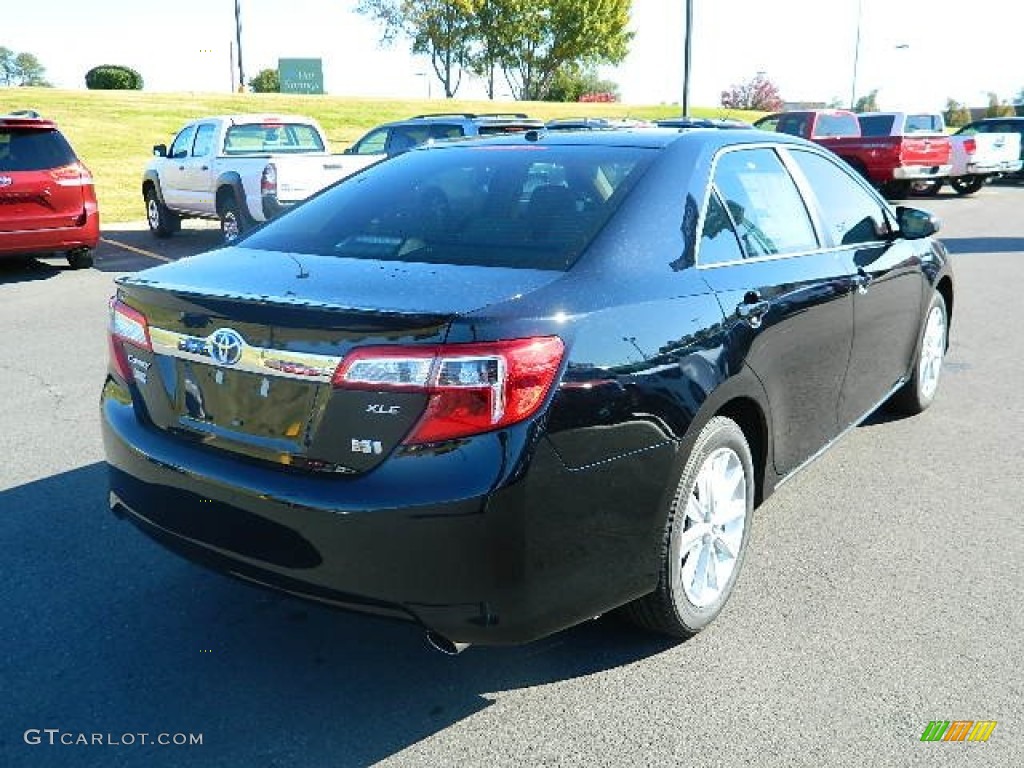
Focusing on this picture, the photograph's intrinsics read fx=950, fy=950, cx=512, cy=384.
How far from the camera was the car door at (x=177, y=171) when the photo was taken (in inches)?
550

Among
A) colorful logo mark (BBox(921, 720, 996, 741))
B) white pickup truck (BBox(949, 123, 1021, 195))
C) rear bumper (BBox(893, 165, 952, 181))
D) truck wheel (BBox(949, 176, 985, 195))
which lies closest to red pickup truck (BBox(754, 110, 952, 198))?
rear bumper (BBox(893, 165, 952, 181))

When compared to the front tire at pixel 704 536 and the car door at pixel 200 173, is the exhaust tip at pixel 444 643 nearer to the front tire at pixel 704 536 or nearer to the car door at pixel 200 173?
the front tire at pixel 704 536

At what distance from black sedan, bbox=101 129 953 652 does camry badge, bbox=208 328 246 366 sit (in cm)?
1

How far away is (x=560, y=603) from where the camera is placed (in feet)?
8.55

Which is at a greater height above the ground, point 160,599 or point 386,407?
point 386,407

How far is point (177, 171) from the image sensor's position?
1401 centimetres

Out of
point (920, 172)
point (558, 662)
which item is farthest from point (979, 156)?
point (558, 662)

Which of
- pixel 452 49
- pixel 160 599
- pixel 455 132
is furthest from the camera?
pixel 452 49

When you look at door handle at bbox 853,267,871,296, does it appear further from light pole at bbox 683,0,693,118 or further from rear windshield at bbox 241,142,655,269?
light pole at bbox 683,0,693,118

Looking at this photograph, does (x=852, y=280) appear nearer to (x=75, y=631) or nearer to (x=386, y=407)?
(x=386, y=407)

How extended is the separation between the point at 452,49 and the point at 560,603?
7091cm

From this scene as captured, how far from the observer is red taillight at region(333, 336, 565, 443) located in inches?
94.2

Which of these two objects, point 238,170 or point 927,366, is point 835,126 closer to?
point 238,170

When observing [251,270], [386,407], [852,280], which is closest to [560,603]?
[386,407]
